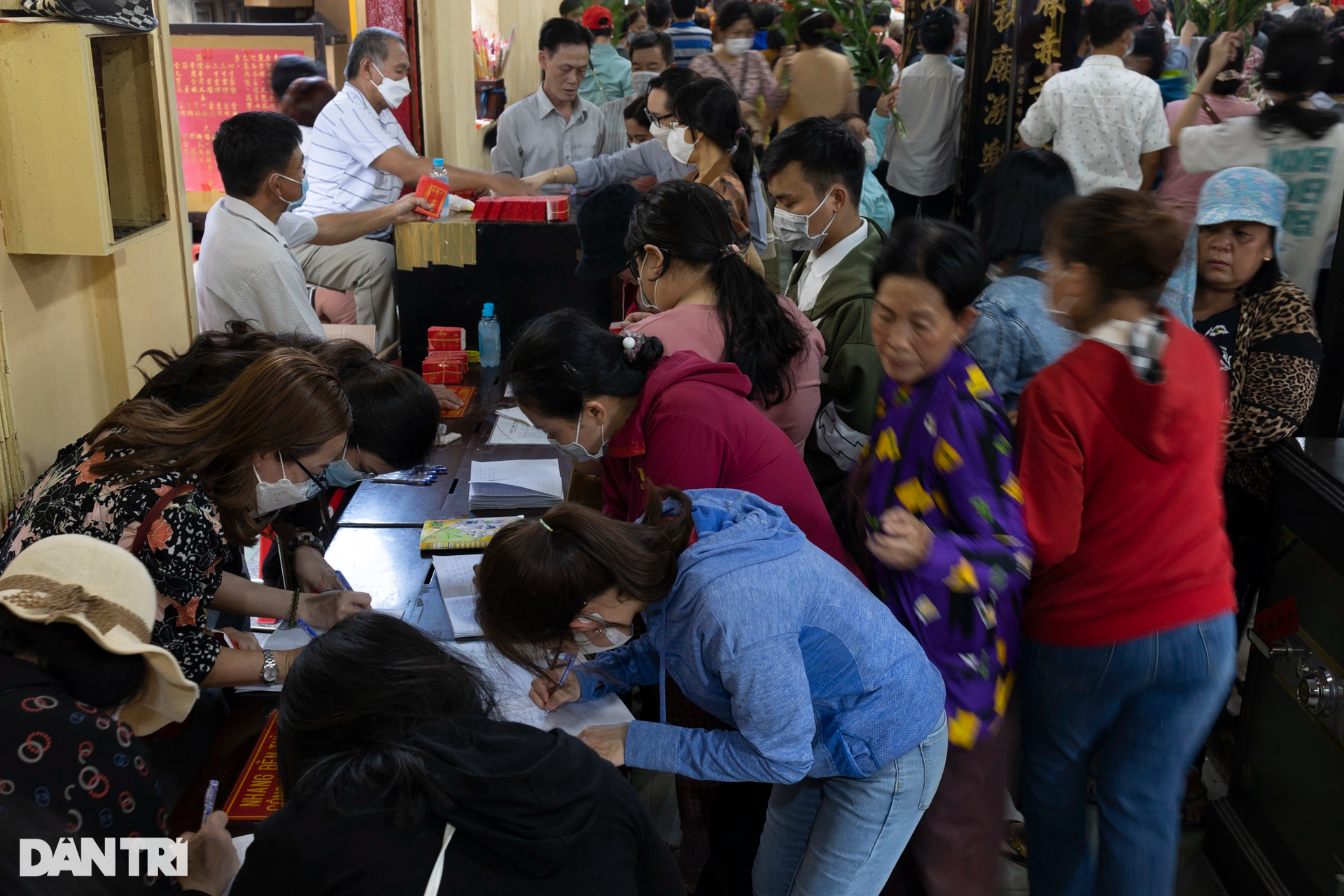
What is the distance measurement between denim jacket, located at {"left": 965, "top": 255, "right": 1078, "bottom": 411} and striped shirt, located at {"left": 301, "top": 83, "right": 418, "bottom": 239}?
303 centimetres

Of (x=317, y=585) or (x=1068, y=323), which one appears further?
(x=317, y=585)

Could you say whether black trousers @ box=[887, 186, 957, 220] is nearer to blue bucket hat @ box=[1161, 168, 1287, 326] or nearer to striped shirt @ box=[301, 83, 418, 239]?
striped shirt @ box=[301, 83, 418, 239]

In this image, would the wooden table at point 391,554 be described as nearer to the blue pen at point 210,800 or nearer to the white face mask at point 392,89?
the blue pen at point 210,800

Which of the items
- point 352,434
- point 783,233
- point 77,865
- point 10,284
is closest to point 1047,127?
point 783,233

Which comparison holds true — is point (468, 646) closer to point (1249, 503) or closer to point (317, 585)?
point (317, 585)

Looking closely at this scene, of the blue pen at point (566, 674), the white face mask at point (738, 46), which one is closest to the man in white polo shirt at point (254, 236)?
the blue pen at point (566, 674)

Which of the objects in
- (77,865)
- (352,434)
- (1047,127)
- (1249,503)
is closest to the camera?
(77,865)

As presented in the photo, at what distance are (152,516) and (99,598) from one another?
55 centimetres

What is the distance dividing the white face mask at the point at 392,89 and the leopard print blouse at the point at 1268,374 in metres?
→ 3.42

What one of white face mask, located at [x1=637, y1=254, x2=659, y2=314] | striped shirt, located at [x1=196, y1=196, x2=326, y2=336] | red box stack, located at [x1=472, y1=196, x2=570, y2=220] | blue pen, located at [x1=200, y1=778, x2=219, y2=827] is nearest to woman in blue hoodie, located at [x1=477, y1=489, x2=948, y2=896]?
blue pen, located at [x1=200, y1=778, x2=219, y2=827]

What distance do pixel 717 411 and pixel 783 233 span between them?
44.5 inches

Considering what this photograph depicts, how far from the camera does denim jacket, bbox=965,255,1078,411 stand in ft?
6.74

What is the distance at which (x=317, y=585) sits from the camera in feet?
7.34

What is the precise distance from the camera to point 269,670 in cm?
188
